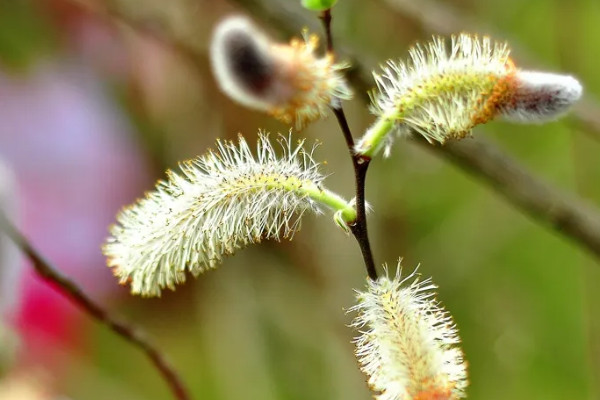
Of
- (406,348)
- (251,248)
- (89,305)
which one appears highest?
(251,248)

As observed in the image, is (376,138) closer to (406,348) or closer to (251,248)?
(406,348)

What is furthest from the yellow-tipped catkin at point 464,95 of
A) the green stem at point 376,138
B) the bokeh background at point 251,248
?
→ the bokeh background at point 251,248

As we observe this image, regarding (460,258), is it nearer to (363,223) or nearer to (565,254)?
(565,254)

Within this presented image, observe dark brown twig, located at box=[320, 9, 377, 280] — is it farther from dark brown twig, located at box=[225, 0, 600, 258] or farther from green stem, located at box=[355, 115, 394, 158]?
dark brown twig, located at box=[225, 0, 600, 258]

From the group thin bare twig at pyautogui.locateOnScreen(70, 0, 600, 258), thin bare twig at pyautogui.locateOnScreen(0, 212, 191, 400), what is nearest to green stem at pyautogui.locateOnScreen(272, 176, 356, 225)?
thin bare twig at pyautogui.locateOnScreen(0, 212, 191, 400)

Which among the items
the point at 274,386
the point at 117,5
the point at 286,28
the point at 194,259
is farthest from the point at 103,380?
the point at 194,259

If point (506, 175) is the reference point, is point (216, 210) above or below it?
below

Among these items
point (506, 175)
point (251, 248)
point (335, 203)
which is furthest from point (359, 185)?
point (251, 248)

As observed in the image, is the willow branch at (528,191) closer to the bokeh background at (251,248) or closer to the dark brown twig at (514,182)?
the dark brown twig at (514,182)
